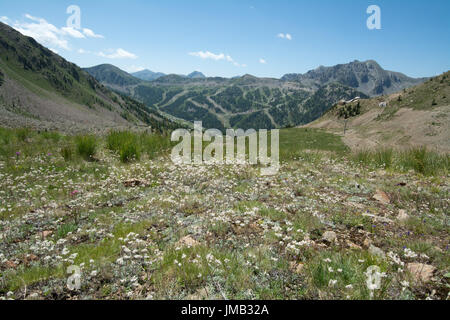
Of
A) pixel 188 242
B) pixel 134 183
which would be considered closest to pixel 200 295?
pixel 188 242

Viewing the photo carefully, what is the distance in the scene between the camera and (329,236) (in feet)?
17.5

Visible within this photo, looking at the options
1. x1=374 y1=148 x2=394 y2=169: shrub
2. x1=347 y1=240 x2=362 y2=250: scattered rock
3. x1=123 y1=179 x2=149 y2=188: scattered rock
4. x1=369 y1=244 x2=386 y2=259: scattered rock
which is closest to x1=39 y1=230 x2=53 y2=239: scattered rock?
x1=123 y1=179 x2=149 y2=188: scattered rock

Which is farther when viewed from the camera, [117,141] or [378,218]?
[117,141]

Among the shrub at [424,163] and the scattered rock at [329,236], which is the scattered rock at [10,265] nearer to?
the scattered rock at [329,236]

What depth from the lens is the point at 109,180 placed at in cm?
916

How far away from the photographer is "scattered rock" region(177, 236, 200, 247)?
15.7ft

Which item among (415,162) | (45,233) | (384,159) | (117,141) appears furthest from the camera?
(117,141)

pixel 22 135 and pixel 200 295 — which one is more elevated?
pixel 22 135

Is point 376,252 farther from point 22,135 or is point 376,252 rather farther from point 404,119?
point 404,119

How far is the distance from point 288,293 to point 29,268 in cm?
450

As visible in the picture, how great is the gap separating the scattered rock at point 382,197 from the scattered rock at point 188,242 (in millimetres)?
6693

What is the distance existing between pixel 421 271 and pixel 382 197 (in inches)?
197

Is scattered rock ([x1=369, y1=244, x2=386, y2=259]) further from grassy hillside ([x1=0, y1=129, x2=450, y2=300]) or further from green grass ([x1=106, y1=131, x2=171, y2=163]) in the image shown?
green grass ([x1=106, y1=131, x2=171, y2=163])
